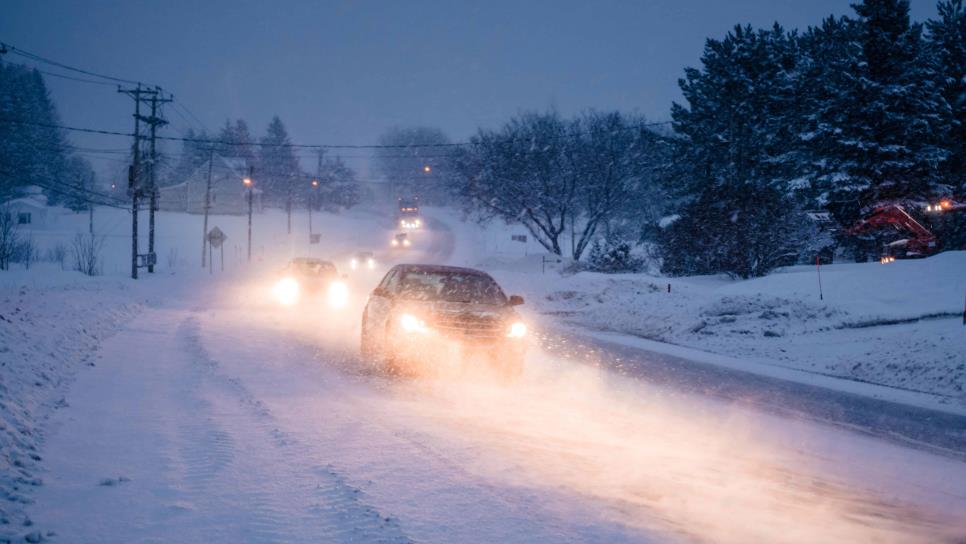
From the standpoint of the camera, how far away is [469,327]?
36.0 feet

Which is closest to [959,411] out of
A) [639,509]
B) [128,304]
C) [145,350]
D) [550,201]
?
[639,509]

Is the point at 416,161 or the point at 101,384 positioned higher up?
the point at 416,161

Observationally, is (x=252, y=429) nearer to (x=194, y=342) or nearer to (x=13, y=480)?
(x=13, y=480)

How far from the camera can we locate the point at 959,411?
10.0m

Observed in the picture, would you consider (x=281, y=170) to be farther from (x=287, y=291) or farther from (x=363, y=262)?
(x=287, y=291)

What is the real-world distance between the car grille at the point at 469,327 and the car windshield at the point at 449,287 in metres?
0.77

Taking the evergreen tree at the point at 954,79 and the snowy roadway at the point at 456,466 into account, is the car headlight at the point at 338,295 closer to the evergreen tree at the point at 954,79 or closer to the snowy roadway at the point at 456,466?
the snowy roadway at the point at 456,466

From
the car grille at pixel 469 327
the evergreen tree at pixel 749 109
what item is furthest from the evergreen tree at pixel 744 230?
the car grille at pixel 469 327

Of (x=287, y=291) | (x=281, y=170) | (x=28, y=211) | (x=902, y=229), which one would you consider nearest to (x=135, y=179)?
(x=287, y=291)

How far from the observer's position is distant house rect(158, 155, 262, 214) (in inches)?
4040

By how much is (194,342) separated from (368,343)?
416cm

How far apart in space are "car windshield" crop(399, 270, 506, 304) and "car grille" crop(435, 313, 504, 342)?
769 millimetres

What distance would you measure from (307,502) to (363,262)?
63910 millimetres

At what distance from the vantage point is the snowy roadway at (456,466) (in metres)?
4.75
